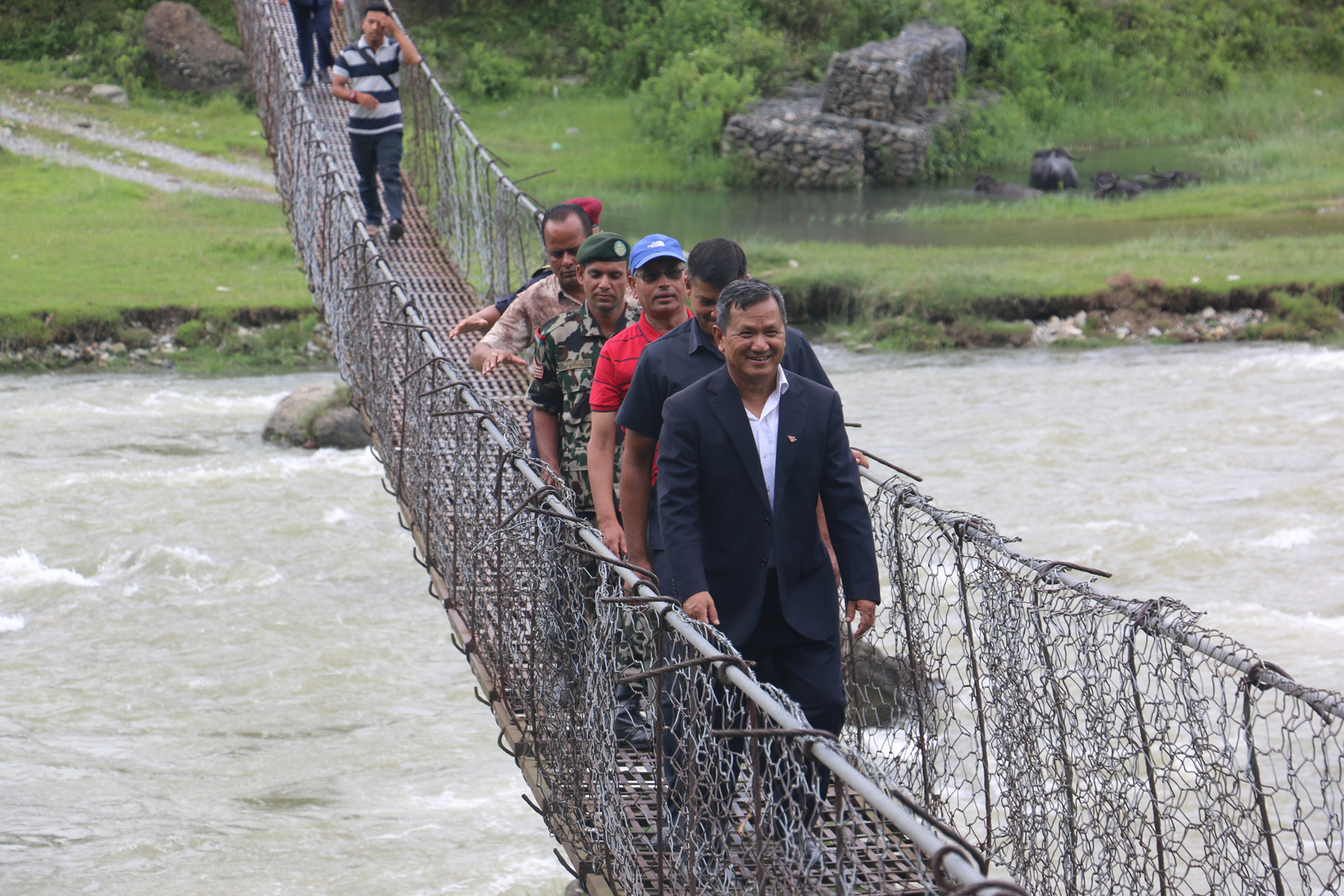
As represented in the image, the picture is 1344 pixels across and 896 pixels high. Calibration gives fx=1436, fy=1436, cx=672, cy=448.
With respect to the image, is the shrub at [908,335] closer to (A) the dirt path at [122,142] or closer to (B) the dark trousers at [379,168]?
(B) the dark trousers at [379,168]

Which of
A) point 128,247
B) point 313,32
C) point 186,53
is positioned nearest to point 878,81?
point 186,53

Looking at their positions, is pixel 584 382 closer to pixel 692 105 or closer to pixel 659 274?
pixel 659 274

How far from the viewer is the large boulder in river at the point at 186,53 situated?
71.9ft

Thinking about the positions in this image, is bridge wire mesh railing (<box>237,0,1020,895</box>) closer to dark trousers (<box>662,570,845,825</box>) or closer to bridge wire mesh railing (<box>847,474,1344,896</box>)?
dark trousers (<box>662,570,845,825</box>)

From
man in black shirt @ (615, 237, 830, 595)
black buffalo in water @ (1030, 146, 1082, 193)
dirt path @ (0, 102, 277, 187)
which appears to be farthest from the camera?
black buffalo in water @ (1030, 146, 1082, 193)

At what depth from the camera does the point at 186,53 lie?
21953 millimetres

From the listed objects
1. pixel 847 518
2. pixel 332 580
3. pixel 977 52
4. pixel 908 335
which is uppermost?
pixel 977 52

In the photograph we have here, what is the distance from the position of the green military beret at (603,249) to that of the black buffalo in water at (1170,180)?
17685mm

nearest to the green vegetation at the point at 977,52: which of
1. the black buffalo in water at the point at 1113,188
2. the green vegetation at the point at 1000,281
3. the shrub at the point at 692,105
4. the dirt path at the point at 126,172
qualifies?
the shrub at the point at 692,105

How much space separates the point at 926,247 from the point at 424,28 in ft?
38.6

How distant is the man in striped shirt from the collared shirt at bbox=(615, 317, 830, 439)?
4394 millimetres

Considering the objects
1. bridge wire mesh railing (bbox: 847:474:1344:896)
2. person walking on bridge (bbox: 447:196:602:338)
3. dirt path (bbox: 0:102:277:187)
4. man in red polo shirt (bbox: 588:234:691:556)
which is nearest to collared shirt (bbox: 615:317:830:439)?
man in red polo shirt (bbox: 588:234:691:556)

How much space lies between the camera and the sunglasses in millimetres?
3303

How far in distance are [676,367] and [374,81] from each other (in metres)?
4.60
